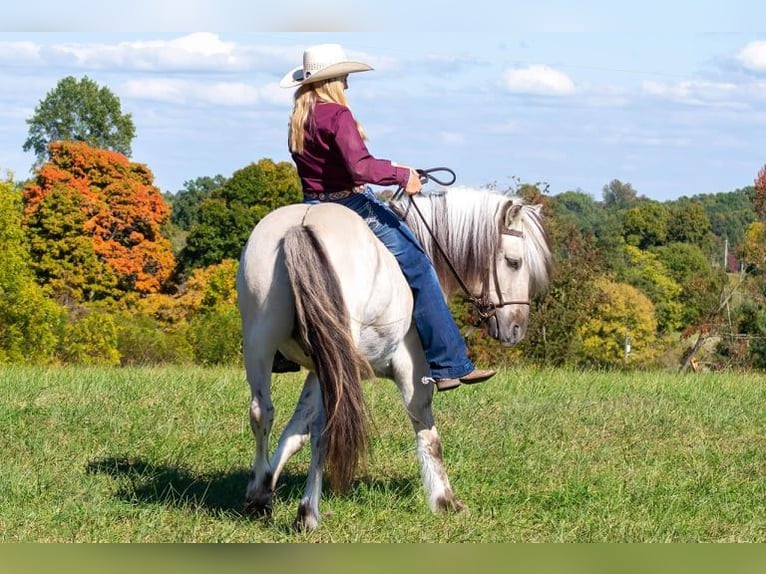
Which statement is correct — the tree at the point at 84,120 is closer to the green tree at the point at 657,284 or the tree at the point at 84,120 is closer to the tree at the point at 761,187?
the green tree at the point at 657,284

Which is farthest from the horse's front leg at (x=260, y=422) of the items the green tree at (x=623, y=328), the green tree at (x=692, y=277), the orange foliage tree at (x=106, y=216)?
the green tree at (x=623, y=328)

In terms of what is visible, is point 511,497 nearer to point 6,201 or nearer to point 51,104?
point 6,201

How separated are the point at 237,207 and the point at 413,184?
1808 inches

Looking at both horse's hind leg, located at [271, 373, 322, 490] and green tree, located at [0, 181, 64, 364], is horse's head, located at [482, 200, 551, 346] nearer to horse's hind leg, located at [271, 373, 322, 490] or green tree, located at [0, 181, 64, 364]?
horse's hind leg, located at [271, 373, 322, 490]

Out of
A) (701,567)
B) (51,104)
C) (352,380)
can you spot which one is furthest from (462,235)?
(51,104)

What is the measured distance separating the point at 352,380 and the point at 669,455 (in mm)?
3293

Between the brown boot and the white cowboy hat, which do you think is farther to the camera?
the brown boot

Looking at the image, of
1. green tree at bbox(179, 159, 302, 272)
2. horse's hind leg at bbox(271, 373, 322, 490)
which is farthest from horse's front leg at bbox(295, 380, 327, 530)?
green tree at bbox(179, 159, 302, 272)

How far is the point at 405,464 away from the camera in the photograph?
7.38m

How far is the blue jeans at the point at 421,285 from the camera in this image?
5984 mm

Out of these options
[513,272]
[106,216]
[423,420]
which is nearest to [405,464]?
[423,420]

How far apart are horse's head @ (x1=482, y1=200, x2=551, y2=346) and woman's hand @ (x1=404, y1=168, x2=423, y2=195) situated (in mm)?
722

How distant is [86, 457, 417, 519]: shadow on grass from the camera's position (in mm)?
6141

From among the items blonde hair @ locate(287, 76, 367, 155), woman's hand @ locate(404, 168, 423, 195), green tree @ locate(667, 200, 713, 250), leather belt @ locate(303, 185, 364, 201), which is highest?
blonde hair @ locate(287, 76, 367, 155)
